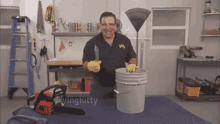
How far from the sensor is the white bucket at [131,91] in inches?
36.7

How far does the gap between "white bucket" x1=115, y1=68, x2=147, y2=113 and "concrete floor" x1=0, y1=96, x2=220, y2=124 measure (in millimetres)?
2016

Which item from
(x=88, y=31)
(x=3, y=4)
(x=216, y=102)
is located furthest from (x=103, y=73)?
(x=3, y=4)

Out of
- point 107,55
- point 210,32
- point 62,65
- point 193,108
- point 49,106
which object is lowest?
point 193,108

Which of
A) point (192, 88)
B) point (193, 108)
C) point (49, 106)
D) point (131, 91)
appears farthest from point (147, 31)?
point (49, 106)

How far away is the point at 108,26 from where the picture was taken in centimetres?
144

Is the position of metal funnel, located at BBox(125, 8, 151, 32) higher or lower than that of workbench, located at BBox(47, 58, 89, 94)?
higher

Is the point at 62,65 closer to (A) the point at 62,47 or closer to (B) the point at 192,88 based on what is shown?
(A) the point at 62,47

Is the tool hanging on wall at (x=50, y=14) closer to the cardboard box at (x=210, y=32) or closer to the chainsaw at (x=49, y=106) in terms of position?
the chainsaw at (x=49, y=106)

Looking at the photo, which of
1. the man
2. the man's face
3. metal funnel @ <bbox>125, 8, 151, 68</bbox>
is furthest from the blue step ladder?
metal funnel @ <bbox>125, 8, 151, 68</bbox>

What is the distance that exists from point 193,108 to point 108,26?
237 cm

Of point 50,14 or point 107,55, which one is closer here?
point 107,55

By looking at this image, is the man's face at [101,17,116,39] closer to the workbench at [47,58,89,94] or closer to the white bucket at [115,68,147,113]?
the white bucket at [115,68,147,113]

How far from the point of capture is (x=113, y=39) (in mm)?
1540

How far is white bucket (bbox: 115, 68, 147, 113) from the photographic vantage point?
93 cm
